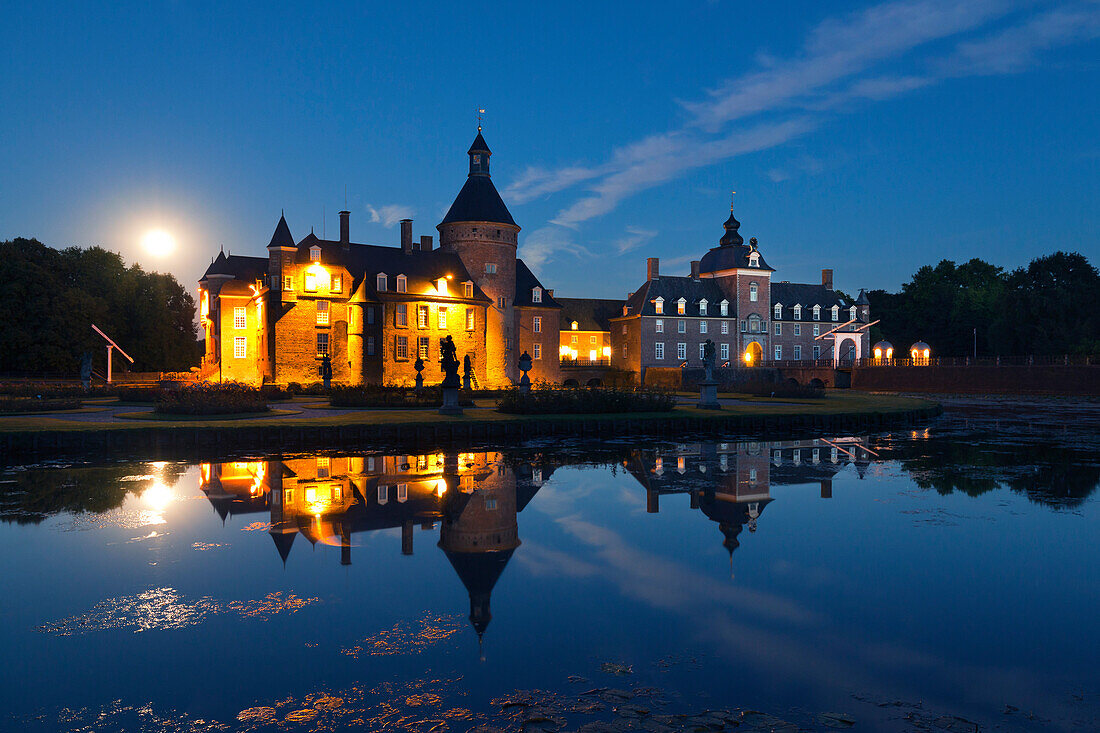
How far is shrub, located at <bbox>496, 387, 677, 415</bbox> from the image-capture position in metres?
28.6

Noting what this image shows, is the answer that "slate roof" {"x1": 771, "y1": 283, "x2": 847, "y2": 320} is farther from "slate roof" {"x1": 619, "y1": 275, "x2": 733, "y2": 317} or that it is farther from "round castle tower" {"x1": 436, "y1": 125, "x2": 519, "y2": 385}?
"round castle tower" {"x1": 436, "y1": 125, "x2": 519, "y2": 385}

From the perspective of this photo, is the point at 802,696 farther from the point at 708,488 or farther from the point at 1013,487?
the point at 1013,487

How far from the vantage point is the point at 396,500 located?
13.4 metres

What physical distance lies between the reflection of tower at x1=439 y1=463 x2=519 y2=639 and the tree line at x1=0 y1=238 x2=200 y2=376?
55416 millimetres

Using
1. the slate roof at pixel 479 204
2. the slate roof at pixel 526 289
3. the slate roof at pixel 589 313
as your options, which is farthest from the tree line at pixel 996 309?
the slate roof at pixel 479 204

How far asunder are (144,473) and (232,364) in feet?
131

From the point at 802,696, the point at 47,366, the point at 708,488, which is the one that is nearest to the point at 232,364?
the point at 47,366

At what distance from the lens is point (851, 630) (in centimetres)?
712

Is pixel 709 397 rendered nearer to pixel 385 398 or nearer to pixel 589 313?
pixel 385 398

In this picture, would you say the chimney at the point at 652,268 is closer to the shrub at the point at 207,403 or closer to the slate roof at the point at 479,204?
the slate roof at the point at 479,204

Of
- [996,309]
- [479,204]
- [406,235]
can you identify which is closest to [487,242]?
[479,204]

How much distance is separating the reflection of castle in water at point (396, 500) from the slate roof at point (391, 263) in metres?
33.6

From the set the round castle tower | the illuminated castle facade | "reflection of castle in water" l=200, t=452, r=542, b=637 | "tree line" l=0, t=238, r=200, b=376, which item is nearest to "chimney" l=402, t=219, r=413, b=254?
the illuminated castle facade

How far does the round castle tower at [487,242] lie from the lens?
185 ft
